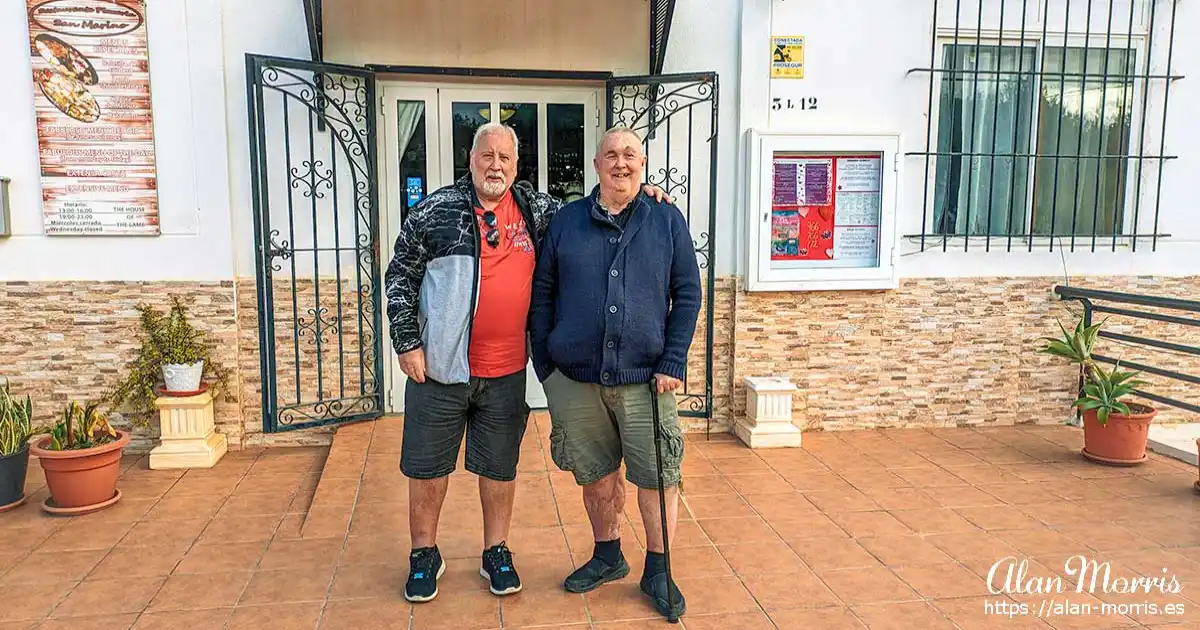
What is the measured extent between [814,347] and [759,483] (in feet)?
4.06

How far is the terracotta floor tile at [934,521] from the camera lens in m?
3.54

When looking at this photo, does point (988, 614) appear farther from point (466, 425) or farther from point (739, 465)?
point (466, 425)

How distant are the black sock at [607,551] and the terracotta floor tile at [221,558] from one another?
1.36 m

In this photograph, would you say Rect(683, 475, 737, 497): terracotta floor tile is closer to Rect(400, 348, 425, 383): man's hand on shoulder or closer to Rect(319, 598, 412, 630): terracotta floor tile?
Rect(319, 598, 412, 630): terracotta floor tile

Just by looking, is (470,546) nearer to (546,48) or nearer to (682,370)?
(682,370)

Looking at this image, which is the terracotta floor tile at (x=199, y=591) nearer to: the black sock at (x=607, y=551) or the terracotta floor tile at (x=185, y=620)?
the terracotta floor tile at (x=185, y=620)

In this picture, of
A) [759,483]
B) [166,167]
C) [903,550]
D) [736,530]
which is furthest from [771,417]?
[166,167]

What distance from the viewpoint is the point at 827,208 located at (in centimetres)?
496

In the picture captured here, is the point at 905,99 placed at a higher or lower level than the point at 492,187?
higher

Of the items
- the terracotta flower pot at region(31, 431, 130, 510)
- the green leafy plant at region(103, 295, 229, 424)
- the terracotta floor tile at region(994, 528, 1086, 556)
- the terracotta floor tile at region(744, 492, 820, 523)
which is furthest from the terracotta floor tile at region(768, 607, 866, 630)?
the green leafy plant at region(103, 295, 229, 424)

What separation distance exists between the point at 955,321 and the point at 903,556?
2.34 m

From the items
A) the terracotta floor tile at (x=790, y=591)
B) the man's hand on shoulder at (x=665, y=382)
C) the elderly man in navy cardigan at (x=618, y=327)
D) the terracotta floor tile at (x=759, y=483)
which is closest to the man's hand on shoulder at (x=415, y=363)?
the elderly man in navy cardigan at (x=618, y=327)

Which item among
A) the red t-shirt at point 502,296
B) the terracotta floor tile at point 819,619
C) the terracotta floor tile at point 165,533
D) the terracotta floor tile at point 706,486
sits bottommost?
the terracotta floor tile at point 819,619

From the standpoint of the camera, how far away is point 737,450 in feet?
15.4
